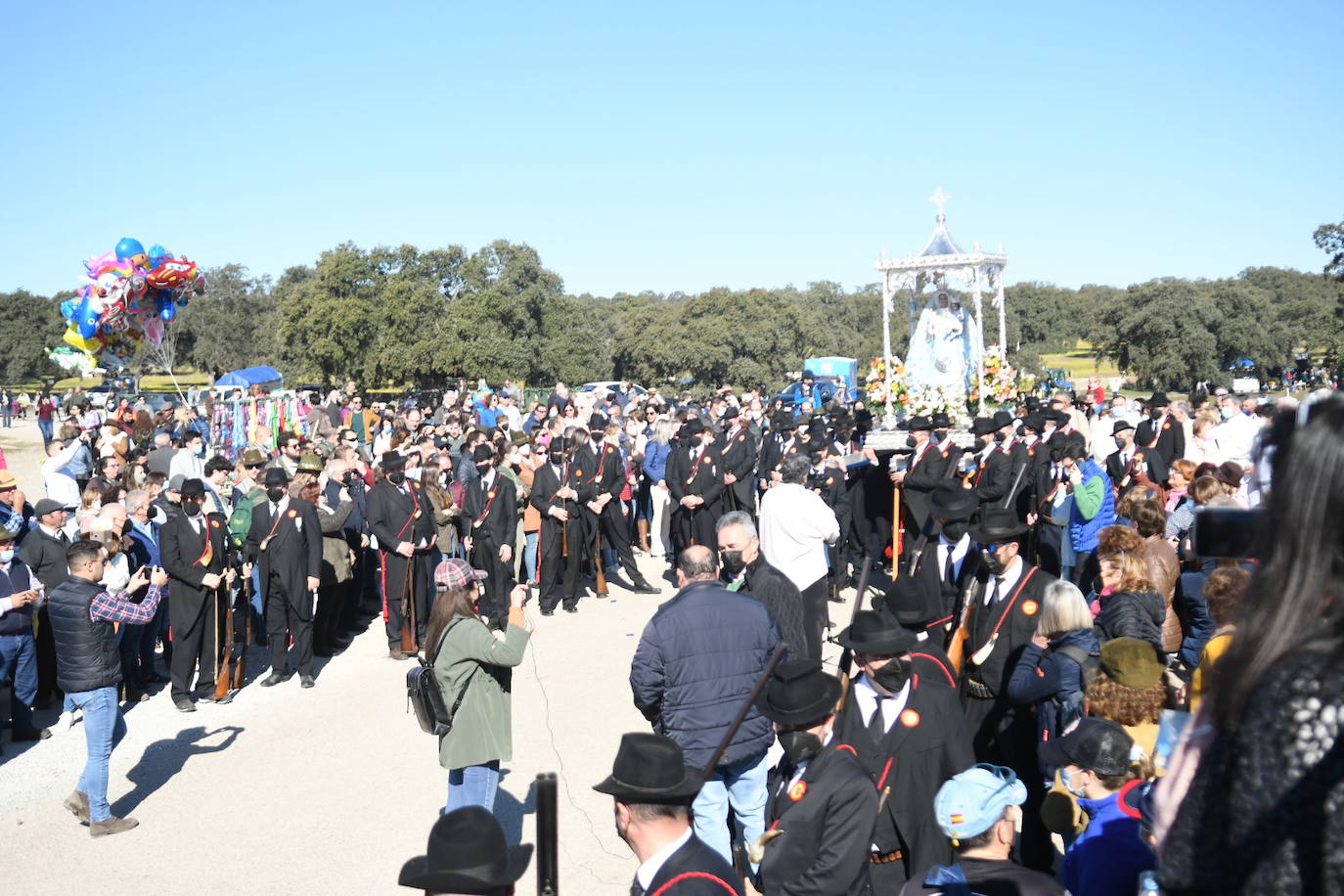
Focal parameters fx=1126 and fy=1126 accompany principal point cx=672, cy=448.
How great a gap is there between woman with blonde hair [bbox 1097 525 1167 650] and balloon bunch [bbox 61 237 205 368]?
77.9 feet

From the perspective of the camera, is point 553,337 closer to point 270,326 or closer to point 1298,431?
point 270,326

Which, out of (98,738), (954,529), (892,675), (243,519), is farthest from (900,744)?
(243,519)

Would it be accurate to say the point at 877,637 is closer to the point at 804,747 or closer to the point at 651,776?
the point at 804,747

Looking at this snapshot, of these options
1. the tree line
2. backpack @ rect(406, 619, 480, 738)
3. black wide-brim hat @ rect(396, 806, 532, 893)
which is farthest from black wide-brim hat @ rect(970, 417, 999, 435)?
the tree line

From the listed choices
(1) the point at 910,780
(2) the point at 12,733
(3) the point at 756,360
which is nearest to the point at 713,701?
(1) the point at 910,780

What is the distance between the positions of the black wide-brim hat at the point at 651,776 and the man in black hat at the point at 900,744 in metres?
1.38

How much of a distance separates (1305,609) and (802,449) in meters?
11.8

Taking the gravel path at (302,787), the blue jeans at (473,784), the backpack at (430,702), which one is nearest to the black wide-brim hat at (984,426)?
the gravel path at (302,787)

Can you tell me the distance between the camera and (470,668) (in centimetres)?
597

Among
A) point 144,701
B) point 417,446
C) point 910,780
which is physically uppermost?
point 417,446

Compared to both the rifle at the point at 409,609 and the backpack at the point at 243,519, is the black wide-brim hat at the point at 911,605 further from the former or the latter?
the backpack at the point at 243,519

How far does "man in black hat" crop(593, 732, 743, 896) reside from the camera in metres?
3.21

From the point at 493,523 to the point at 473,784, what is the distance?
20.4 ft

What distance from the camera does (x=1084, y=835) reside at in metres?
3.75
